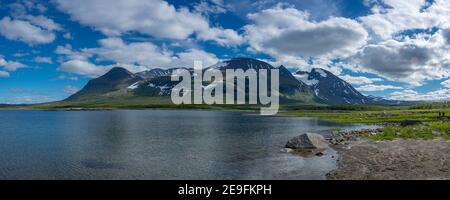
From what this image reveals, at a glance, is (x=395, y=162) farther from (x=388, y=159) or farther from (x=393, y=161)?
(x=388, y=159)

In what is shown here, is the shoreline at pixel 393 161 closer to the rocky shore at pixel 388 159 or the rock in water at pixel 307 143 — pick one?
the rocky shore at pixel 388 159

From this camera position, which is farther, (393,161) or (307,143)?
(307,143)

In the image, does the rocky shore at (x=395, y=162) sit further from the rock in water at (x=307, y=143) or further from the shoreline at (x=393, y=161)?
the rock in water at (x=307, y=143)

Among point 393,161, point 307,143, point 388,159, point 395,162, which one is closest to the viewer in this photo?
point 395,162

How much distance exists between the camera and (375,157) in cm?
4225

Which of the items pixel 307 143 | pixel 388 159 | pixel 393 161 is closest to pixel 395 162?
pixel 393 161

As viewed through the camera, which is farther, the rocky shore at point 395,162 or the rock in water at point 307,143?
the rock in water at point 307,143

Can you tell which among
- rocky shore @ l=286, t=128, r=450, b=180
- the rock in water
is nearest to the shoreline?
rocky shore @ l=286, t=128, r=450, b=180

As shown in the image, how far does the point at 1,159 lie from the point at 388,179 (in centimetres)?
4554

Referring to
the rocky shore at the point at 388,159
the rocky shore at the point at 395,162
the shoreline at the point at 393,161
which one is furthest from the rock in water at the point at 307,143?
the rocky shore at the point at 395,162

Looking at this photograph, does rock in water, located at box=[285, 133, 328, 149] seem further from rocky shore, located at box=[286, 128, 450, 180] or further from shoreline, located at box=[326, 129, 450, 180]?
shoreline, located at box=[326, 129, 450, 180]

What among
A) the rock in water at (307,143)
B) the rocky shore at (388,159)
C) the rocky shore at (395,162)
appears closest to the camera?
the rocky shore at (395,162)

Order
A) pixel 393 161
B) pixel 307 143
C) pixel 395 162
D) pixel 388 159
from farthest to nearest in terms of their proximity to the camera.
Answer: pixel 307 143 → pixel 388 159 → pixel 393 161 → pixel 395 162

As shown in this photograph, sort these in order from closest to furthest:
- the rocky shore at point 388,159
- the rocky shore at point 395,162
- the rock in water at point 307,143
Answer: the rocky shore at point 395,162 < the rocky shore at point 388,159 < the rock in water at point 307,143
